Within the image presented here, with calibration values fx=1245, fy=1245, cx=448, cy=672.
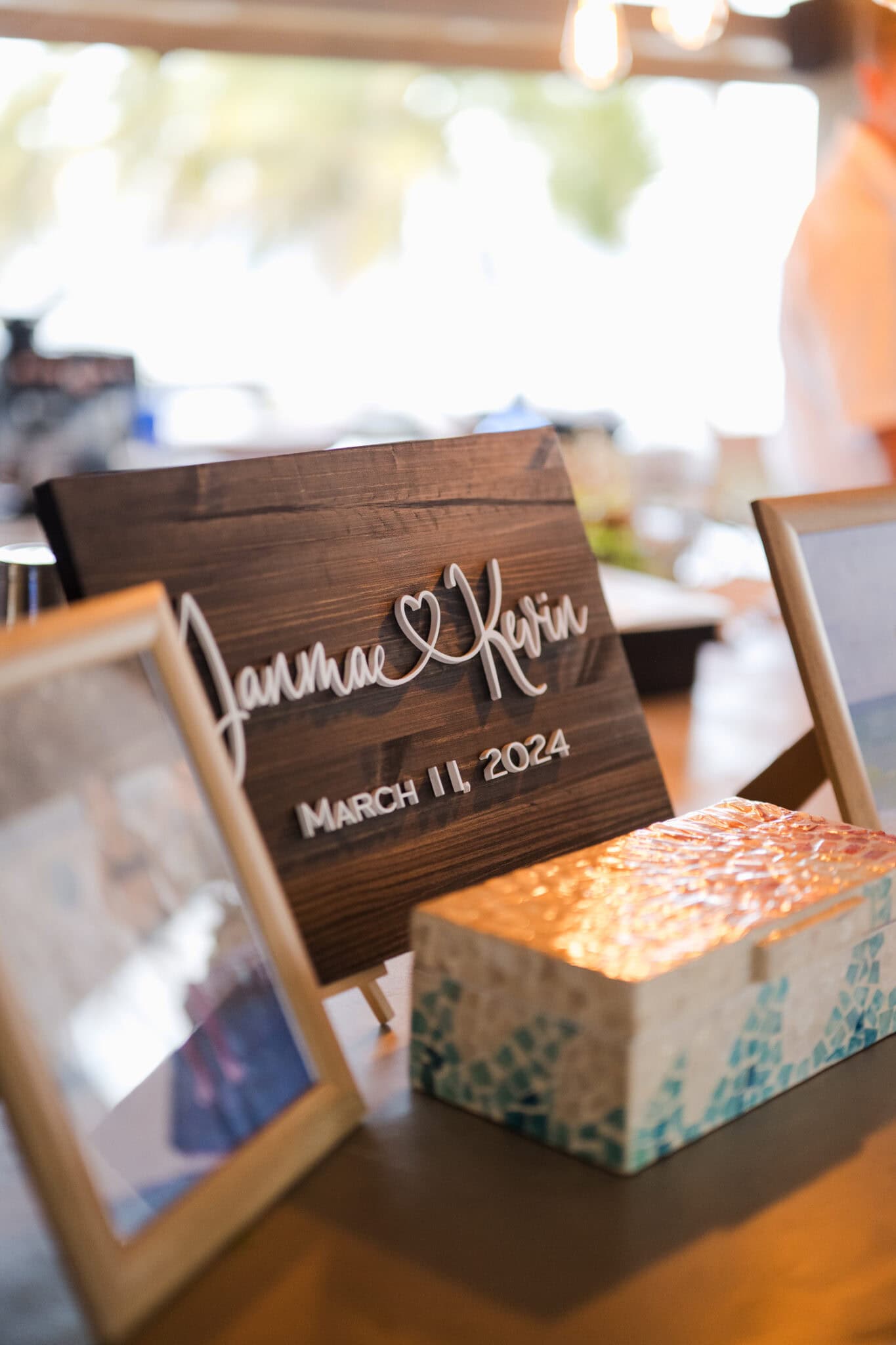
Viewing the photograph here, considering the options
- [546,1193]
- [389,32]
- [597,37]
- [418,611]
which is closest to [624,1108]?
[546,1193]

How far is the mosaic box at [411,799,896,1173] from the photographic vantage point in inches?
18.2

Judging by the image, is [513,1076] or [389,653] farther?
[389,653]

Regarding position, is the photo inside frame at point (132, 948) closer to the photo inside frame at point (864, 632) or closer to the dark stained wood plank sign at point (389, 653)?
the dark stained wood plank sign at point (389, 653)

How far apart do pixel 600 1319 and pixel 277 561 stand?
0.35 metres

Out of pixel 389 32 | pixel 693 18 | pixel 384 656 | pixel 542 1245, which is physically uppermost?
pixel 389 32

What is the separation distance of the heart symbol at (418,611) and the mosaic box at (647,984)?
15 cm

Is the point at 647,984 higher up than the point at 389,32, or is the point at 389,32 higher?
the point at 389,32

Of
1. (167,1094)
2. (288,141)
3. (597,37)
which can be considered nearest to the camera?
(167,1094)

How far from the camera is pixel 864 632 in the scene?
747 millimetres

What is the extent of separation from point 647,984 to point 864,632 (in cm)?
38

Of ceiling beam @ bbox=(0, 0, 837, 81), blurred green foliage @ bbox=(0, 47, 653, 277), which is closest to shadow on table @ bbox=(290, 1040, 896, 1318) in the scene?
ceiling beam @ bbox=(0, 0, 837, 81)

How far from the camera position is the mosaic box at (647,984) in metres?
0.46

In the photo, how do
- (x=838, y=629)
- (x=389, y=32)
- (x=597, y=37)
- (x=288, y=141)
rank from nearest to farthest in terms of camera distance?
(x=838, y=629) < (x=597, y=37) < (x=389, y=32) < (x=288, y=141)

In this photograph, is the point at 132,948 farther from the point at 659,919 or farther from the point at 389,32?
the point at 389,32
